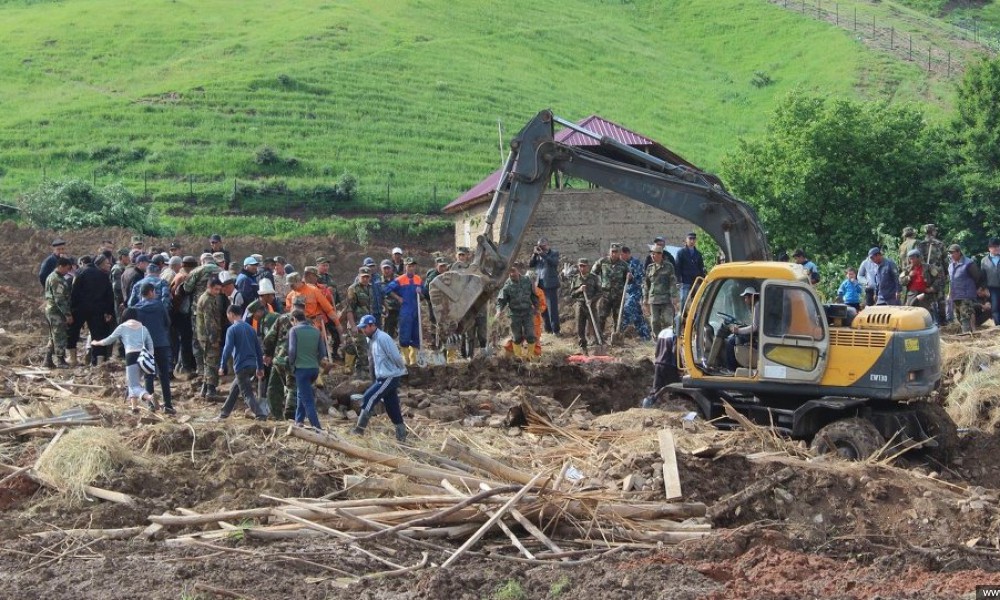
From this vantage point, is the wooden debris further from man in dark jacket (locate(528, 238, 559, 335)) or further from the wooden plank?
man in dark jacket (locate(528, 238, 559, 335))

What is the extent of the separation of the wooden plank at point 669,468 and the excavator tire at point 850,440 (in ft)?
6.80

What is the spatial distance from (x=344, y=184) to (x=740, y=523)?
138 feet

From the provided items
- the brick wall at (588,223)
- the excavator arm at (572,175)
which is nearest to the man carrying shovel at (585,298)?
the excavator arm at (572,175)

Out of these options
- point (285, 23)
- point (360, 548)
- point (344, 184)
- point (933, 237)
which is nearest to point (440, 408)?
point (360, 548)

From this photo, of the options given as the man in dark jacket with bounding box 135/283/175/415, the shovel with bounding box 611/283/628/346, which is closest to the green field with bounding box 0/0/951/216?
the shovel with bounding box 611/283/628/346

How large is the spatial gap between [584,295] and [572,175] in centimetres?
581

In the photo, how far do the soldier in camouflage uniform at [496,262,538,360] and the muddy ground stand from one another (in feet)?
14.6

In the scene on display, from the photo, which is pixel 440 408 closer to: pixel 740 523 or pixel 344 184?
pixel 740 523

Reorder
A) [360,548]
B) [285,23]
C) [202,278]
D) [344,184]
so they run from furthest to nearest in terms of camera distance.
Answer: [285,23] < [344,184] < [202,278] < [360,548]

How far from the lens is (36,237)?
33156 millimetres

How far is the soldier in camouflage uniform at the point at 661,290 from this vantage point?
1984cm

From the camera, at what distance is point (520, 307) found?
65.0ft

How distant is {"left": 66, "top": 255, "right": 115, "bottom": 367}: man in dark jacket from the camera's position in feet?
60.1

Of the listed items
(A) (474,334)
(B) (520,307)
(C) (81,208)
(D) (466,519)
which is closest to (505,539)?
(D) (466,519)
